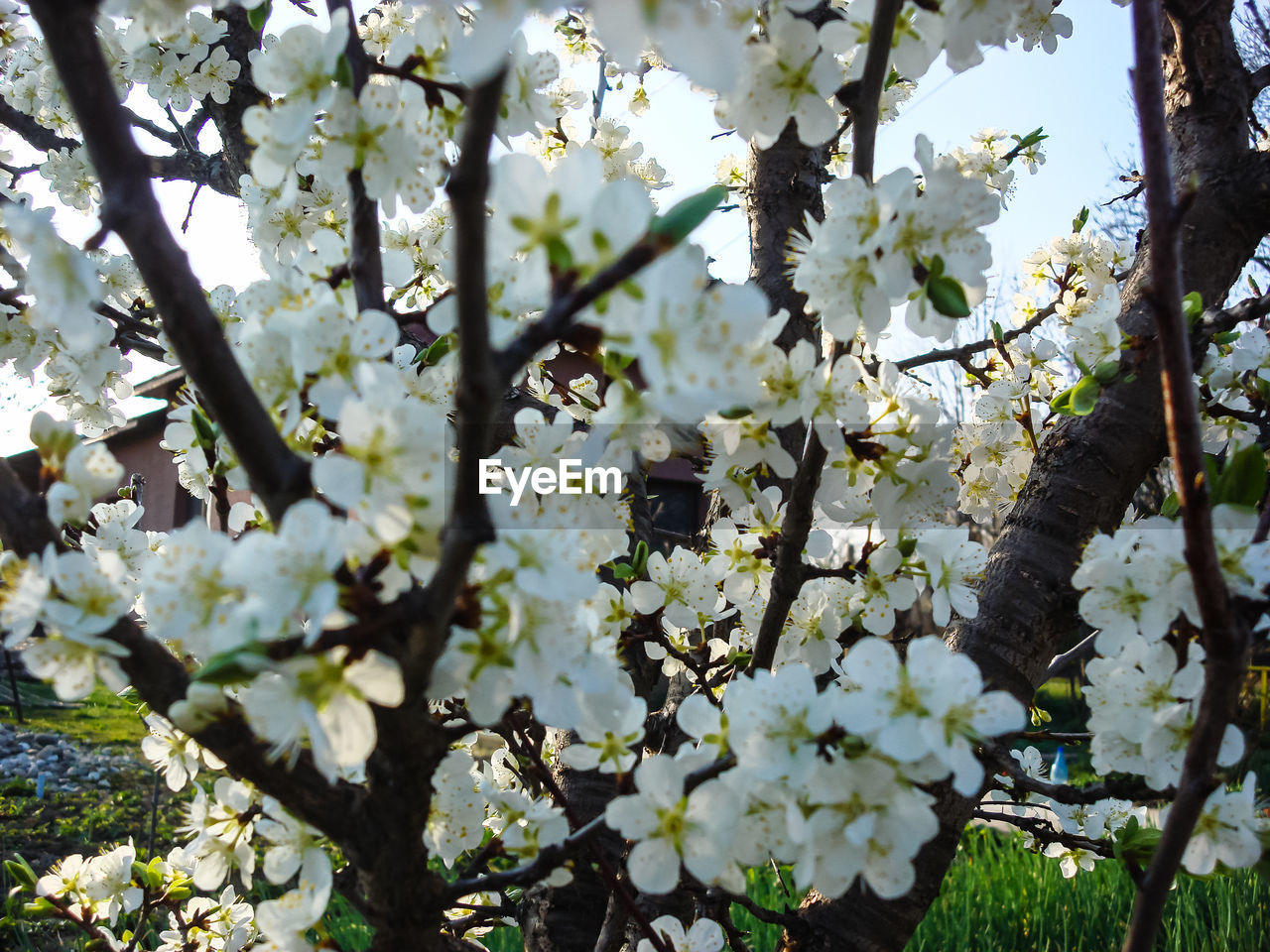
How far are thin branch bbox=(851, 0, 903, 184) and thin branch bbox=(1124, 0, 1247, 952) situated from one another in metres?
0.22

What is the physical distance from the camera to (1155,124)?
68cm

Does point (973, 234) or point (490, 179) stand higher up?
point (973, 234)

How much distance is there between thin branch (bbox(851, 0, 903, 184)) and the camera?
32.0 inches

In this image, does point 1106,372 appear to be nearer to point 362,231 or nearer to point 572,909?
point 362,231

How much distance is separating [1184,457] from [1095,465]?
2.64 ft

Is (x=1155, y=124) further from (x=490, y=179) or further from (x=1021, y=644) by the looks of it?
(x=1021, y=644)

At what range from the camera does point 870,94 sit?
2.80 feet

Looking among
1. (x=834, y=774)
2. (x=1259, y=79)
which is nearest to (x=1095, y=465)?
(x=1259, y=79)

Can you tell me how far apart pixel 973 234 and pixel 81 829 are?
512 centimetres

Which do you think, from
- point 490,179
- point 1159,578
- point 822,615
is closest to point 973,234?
point 1159,578

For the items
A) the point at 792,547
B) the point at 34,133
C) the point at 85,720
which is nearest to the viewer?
the point at 792,547

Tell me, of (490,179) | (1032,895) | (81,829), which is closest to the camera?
(490,179)

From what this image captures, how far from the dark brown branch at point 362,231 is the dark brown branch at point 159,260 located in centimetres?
17

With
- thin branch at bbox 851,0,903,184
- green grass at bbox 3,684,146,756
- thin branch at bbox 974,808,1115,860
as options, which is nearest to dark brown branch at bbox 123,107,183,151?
thin branch at bbox 851,0,903,184
